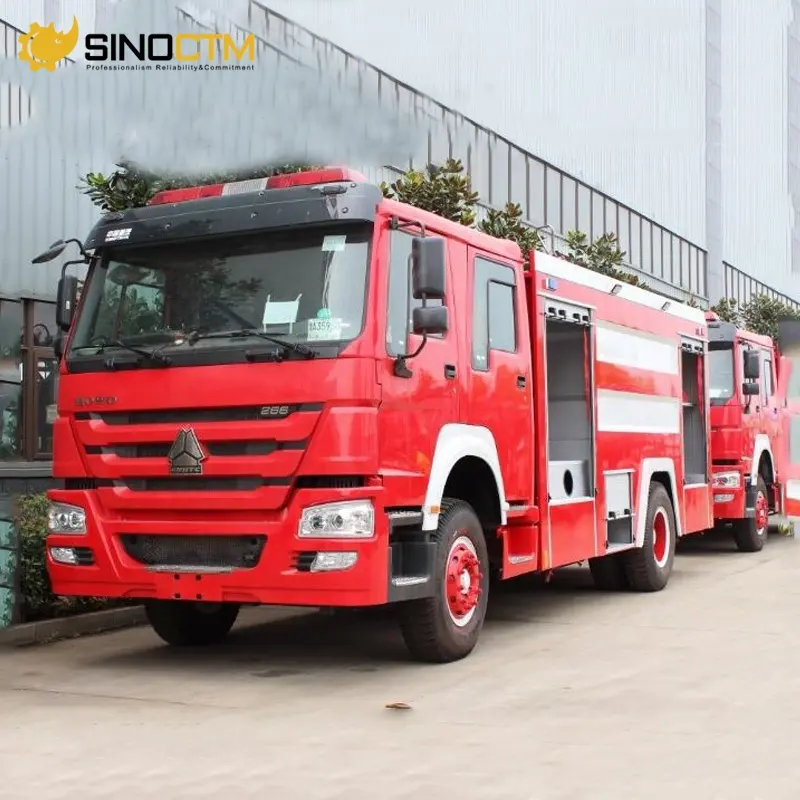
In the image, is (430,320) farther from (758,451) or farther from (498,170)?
(498,170)

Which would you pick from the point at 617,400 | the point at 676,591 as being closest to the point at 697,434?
the point at 676,591

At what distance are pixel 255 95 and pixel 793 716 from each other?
8790 millimetres

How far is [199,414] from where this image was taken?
24.1ft

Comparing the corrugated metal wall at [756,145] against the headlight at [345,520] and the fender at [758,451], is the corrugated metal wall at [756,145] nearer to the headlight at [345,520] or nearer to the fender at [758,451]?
the fender at [758,451]

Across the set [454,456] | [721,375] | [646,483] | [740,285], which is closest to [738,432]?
[721,375]

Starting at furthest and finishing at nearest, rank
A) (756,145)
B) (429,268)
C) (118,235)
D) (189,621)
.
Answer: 1. (756,145)
2. (189,621)
3. (118,235)
4. (429,268)

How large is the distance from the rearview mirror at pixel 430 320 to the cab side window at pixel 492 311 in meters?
0.92

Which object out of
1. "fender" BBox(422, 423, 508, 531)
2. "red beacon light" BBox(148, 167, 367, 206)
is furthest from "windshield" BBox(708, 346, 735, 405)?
"red beacon light" BBox(148, 167, 367, 206)

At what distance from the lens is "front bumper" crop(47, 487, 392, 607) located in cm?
698

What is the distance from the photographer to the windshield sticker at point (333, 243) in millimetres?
7324

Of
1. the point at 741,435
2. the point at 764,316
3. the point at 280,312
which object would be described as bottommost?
the point at 741,435

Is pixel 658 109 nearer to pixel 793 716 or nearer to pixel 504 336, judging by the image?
pixel 504 336

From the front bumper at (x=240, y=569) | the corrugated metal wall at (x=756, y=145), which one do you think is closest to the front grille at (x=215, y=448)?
the front bumper at (x=240, y=569)

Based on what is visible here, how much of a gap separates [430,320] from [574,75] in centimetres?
1797
